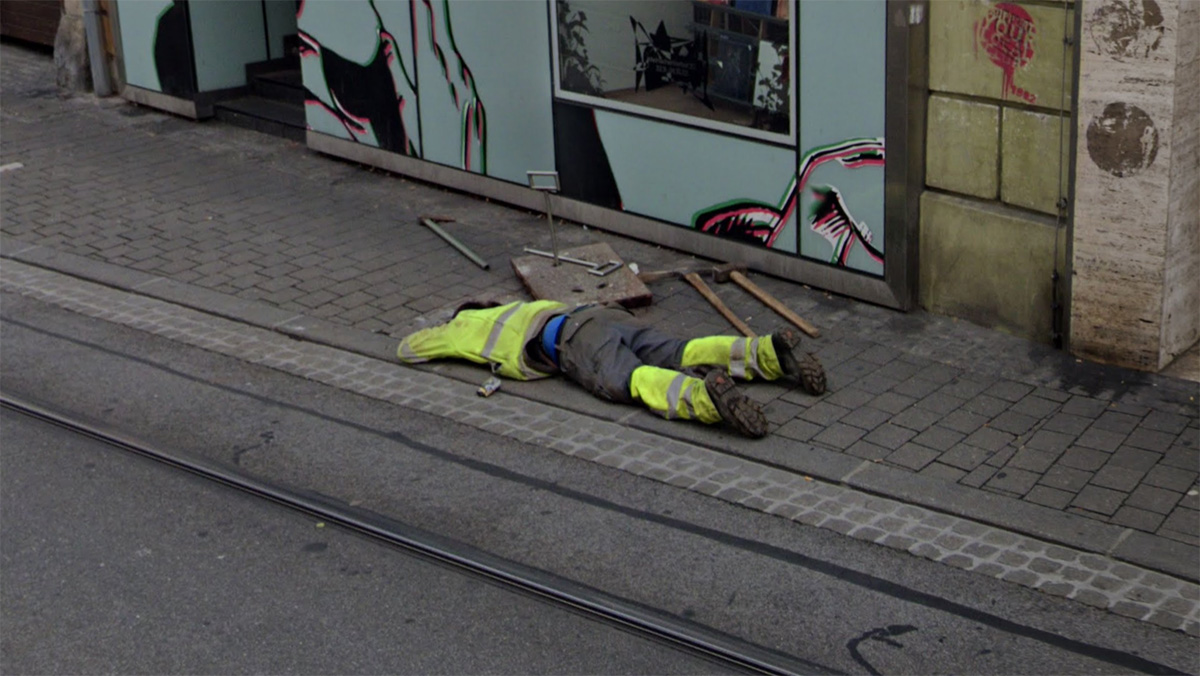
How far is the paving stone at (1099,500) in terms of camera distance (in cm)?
654

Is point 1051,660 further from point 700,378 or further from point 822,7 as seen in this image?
point 822,7

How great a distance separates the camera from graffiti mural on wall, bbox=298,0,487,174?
37.6 feet

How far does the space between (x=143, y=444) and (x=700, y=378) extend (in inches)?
115

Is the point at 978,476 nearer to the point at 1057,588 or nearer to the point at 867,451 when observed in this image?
the point at 867,451

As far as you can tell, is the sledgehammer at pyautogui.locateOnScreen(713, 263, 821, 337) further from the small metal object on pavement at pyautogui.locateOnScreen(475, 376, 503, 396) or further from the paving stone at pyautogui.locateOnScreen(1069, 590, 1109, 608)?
the paving stone at pyautogui.locateOnScreen(1069, 590, 1109, 608)

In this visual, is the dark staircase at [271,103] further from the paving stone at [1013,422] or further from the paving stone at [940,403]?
the paving stone at [1013,422]

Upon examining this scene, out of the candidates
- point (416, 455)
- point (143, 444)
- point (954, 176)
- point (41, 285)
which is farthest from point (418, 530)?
point (41, 285)

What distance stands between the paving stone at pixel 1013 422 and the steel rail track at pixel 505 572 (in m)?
2.47

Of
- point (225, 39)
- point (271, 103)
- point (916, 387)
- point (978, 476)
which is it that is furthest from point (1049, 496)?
point (225, 39)

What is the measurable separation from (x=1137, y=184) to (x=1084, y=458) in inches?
66.2

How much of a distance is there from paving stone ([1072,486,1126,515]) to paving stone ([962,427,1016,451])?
22.8 inches

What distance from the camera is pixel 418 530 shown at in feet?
21.4

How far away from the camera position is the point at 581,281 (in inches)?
369

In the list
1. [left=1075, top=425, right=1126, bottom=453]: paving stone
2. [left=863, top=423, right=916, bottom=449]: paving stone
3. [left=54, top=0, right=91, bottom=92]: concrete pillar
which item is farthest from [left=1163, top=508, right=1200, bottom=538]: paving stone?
[left=54, top=0, right=91, bottom=92]: concrete pillar
